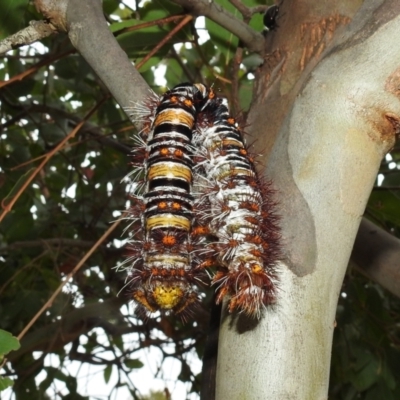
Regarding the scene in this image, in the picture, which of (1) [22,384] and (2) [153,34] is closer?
(2) [153,34]

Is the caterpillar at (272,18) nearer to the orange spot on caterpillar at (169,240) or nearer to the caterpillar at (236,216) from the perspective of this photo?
the caterpillar at (236,216)

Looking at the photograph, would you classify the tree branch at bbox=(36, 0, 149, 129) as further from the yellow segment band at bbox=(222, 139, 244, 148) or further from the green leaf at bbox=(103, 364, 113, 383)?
the green leaf at bbox=(103, 364, 113, 383)

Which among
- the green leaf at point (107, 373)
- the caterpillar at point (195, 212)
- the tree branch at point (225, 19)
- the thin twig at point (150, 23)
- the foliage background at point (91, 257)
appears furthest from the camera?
the green leaf at point (107, 373)

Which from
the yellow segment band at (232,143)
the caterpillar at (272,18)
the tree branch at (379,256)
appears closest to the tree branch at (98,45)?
the yellow segment band at (232,143)

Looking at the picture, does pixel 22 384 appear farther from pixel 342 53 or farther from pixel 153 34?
pixel 342 53

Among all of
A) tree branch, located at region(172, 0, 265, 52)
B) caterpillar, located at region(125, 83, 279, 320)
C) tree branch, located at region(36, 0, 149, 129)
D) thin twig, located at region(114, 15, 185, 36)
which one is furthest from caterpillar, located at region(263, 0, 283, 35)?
tree branch, located at region(36, 0, 149, 129)

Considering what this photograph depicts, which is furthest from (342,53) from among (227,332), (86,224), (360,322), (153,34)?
(86,224)
